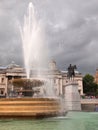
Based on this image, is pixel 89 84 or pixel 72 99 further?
pixel 89 84

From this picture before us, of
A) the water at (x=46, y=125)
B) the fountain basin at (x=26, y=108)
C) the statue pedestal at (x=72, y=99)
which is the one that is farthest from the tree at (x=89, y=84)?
the water at (x=46, y=125)

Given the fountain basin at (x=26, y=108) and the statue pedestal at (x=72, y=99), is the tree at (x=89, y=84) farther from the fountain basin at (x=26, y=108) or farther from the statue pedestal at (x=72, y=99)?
the fountain basin at (x=26, y=108)

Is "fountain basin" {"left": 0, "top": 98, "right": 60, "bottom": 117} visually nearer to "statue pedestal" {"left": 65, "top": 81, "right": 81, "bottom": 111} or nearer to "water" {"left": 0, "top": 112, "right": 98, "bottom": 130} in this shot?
"water" {"left": 0, "top": 112, "right": 98, "bottom": 130}

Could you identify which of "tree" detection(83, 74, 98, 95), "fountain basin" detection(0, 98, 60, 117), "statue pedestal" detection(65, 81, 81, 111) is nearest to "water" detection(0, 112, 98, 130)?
"fountain basin" detection(0, 98, 60, 117)

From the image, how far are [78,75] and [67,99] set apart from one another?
69.6 m

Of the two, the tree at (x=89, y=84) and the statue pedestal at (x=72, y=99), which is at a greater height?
the tree at (x=89, y=84)

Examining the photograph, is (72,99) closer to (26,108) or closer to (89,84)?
(26,108)

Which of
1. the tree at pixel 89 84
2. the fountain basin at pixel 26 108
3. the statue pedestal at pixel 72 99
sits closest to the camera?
the fountain basin at pixel 26 108

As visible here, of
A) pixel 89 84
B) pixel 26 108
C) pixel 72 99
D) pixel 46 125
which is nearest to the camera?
pixel 46 125

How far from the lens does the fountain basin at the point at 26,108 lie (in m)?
22.8

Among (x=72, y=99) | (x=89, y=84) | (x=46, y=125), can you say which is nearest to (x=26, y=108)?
(x=46, y=125)

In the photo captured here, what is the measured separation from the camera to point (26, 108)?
75.5 feet

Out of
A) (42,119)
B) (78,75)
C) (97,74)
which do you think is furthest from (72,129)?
(97,74)

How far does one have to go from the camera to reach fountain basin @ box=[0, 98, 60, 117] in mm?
22828
